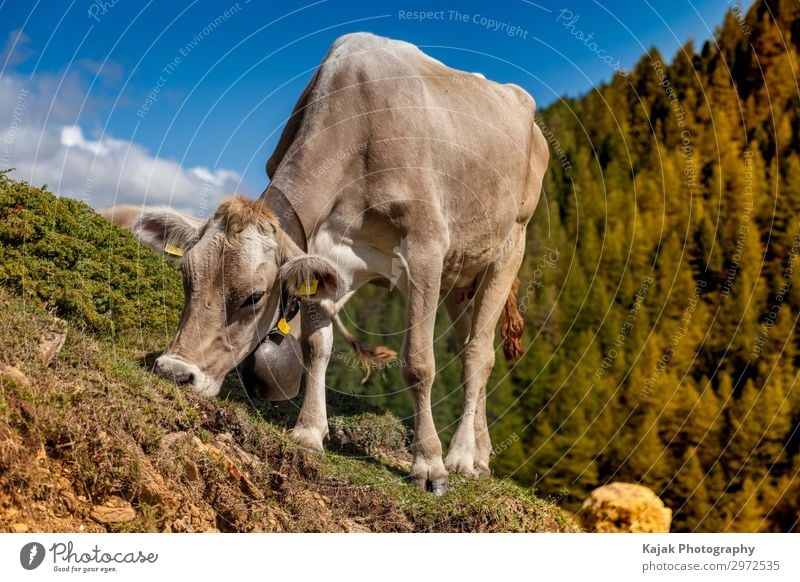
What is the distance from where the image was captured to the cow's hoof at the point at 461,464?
9.68 m

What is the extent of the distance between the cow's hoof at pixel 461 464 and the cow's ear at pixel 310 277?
248 centimetres

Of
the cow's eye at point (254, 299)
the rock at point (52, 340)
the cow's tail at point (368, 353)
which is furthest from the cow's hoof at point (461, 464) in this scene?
the rock at point (52, 340)

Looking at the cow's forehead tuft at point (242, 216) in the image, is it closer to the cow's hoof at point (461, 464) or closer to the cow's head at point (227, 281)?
the cow's head at point (227, 281)

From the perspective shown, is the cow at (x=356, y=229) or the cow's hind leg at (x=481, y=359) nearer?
the cow at (x=356, y=229)

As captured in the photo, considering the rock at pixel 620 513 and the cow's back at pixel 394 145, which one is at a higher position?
the cow's back at pixel 394 145

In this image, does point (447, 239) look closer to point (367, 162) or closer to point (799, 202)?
point (367, 162)

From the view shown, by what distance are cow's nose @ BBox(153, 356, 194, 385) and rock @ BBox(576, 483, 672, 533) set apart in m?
6.86

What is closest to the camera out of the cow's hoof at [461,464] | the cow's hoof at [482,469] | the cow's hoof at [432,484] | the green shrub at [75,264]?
the green shrub at [75,264]

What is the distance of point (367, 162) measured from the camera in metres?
8.73

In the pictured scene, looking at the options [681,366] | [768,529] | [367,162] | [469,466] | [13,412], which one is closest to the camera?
[13,412]

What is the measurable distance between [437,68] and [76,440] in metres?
6.19

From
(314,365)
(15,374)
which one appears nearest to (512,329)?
(314,365)

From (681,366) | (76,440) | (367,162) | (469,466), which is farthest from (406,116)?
(681,366)

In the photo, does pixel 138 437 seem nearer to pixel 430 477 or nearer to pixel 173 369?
pixel 173 369
